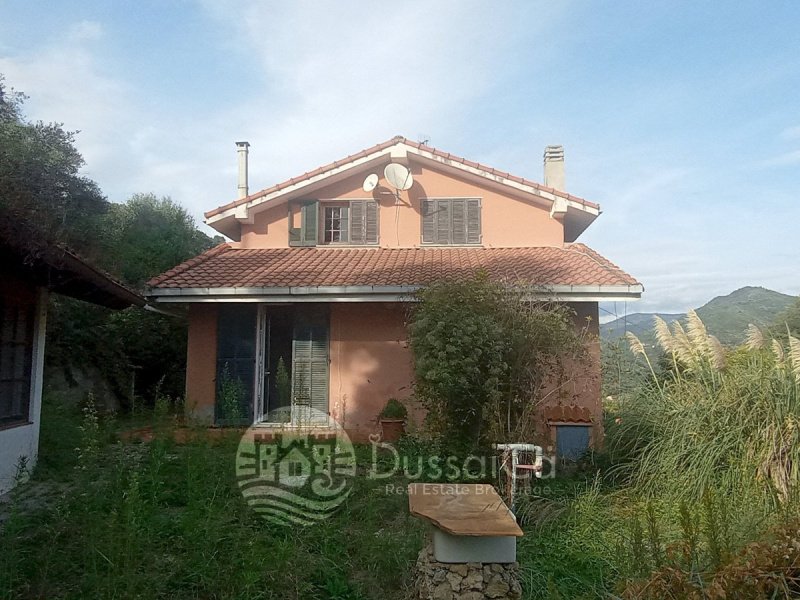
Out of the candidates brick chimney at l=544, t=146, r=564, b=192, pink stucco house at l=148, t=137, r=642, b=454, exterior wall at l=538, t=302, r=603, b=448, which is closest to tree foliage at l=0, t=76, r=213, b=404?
pink stucco house at l=148, t=137, r=642, b=454

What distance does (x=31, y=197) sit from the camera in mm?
4980

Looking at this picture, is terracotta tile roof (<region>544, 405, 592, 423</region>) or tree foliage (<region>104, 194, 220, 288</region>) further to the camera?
tree foliage (<region>104, 194, 220, 288</region>)

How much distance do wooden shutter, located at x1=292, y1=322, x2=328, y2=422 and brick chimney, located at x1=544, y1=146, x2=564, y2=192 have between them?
6121 mm

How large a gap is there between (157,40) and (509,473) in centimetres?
776

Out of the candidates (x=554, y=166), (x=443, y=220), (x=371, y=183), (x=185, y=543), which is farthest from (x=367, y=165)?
(x=185, y=543)

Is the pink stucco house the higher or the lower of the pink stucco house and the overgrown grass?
the higher

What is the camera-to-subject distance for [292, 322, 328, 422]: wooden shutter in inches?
380

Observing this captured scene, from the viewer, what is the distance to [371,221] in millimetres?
11391

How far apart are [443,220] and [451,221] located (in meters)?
0.17

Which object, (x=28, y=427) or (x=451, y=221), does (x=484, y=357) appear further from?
(x=451, y=221)

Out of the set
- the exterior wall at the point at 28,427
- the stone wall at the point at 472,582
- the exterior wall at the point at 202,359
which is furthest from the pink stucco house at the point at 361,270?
the stone wall at the point at 472,582

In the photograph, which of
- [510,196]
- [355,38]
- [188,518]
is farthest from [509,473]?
[510,196]

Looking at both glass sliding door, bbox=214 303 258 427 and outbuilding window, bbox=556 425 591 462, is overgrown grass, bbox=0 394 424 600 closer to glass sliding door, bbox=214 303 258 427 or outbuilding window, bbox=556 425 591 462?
outbuilding window, bbox=556 425 591 462

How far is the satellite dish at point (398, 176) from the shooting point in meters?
11.0
